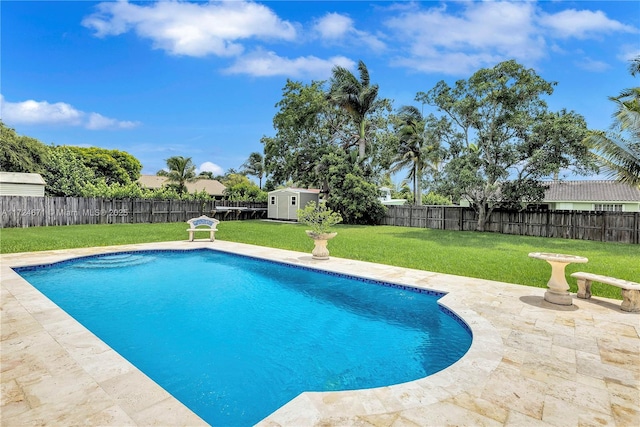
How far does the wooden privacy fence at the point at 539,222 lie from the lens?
13.5 metres

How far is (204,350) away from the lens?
4.02 m

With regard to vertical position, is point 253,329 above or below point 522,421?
below

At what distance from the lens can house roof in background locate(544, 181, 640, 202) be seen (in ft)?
65.4

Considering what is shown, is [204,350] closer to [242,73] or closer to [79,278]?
[79,278]

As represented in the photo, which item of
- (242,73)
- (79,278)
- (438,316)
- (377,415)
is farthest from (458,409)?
(242,73)

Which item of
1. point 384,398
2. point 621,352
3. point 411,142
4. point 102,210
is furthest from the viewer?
point 411,142

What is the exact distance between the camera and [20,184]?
19.5m

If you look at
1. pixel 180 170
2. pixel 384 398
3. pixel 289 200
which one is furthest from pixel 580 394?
pixel 180 170

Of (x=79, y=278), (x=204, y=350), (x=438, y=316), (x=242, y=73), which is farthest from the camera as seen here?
(x=242, y=73)

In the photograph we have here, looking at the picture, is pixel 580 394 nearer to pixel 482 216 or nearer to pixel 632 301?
pixel 632 301

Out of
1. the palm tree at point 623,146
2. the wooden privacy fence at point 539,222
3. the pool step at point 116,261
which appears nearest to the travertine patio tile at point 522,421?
the pool step at point 116,261

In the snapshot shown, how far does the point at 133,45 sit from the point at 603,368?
17.1m

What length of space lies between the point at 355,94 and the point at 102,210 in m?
17.2

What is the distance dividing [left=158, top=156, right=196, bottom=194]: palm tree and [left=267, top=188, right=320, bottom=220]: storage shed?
9.99 m
